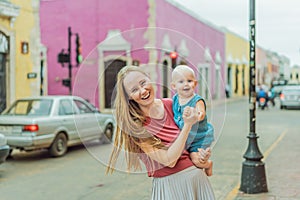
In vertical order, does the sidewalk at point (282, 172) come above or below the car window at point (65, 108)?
below

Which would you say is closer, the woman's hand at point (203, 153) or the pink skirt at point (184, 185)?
the woman's hand at point (203, 153)

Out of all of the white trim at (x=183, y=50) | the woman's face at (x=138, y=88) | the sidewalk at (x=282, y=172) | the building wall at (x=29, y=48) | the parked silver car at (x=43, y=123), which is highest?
the building wall at (x=29, y=48)

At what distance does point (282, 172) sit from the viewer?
8.06 m

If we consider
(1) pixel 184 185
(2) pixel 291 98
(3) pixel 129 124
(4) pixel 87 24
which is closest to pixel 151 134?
(3) pixel 129 124

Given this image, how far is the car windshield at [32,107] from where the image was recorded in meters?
10.5

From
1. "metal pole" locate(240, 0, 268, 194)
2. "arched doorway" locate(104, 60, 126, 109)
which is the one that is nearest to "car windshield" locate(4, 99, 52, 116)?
"metal pole" locate(240, 0, 268, 194)

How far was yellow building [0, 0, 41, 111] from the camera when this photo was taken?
49.2ft

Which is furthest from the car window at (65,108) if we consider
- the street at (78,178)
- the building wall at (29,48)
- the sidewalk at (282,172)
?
the building wall at (29,48)

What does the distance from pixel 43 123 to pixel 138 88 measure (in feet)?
25.1

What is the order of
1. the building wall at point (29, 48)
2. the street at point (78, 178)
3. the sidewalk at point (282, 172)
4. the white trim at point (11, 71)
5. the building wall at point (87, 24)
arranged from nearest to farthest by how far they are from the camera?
the sidewalk at point (282, 172) → the street at point (78, 178) → the white trim at point (11, 71) → the building wall at point (29, 48) → the building wall at point (87, 24)

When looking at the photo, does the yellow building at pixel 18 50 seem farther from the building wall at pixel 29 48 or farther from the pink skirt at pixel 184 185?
the pink skirt at pixel 184 185

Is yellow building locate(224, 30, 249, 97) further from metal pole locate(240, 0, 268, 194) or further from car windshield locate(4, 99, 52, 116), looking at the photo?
metal pole locate(240, 0, 268, 194)

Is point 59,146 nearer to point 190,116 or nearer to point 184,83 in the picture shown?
point 184,83

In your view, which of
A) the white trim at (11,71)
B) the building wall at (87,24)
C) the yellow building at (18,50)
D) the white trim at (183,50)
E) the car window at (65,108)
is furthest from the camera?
the building wall at (87,24)
